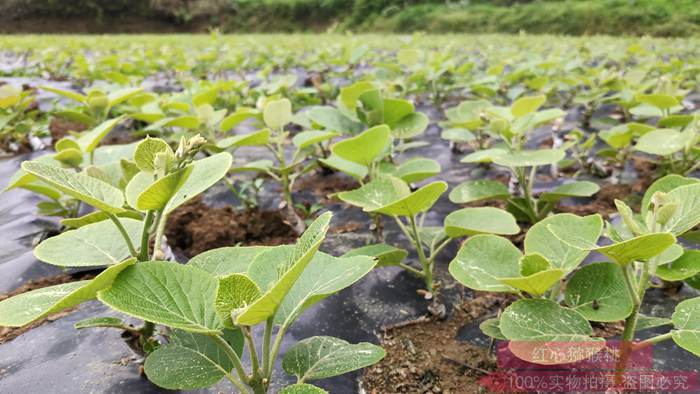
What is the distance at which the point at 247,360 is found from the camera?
4.10 ft

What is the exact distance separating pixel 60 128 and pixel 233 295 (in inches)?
130

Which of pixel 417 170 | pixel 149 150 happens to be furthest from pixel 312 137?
pixel 149 150

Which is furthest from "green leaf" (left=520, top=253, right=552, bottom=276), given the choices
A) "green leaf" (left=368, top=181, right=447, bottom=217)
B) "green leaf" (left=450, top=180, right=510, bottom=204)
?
"green leaf" (left=450, top=180, right=510, bottom=204)

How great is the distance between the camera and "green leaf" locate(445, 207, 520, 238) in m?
1.22

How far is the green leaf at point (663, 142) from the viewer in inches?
61.4

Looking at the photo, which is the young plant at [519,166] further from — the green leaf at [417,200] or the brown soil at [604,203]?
the green leaf at [417,200]

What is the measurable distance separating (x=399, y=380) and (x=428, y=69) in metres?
2.71

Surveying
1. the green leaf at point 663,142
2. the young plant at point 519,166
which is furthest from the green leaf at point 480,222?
the green leaf at point 663,142

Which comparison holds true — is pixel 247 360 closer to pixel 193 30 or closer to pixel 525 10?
pixel 525 10

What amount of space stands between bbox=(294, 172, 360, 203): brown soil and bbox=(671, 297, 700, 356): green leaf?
5.22ft

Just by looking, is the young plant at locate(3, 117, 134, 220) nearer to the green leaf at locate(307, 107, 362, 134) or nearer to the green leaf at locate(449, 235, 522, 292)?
the green leaf at locate(307, 107, 362, 134)

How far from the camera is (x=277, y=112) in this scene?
6.13 feet

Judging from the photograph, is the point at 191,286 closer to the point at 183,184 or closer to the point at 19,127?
A: the point at 183,184

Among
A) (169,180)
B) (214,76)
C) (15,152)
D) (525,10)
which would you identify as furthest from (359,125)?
(525,10)
